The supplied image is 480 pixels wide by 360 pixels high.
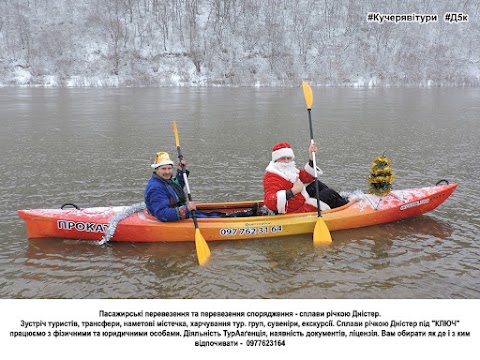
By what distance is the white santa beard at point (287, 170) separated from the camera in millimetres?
6531

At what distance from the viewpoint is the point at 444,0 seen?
67.6m

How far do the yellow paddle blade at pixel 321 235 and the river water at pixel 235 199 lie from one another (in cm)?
14

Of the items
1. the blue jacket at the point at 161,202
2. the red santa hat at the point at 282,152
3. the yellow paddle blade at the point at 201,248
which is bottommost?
the yellow paddle blade at the point at 201,248

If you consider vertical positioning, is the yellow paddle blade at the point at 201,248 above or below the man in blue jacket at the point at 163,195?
below

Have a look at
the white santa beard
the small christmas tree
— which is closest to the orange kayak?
the small christmas tree

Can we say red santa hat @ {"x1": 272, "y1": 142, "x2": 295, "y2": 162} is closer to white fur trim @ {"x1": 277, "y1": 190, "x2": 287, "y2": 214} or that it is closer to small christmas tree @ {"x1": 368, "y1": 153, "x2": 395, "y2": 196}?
white fur trim @ {"x1": 277, "y1": 190, "x2": 287, "y2": 214}

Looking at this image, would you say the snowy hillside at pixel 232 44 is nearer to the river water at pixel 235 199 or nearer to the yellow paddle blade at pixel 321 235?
the river water at pixel 235 199

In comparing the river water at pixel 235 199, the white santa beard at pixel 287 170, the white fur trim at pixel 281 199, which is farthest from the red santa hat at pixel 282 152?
the river water at pixel 235 199

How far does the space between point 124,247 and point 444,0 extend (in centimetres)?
7824

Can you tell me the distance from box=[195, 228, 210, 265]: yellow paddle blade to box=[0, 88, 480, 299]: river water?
127 millimetres

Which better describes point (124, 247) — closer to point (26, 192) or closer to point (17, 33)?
point (26, 192)

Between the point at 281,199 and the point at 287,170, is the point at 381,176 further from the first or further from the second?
the point at 281,199

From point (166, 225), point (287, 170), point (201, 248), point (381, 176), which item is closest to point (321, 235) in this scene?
point (287, 170)

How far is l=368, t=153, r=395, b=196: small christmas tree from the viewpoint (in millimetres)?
7039
